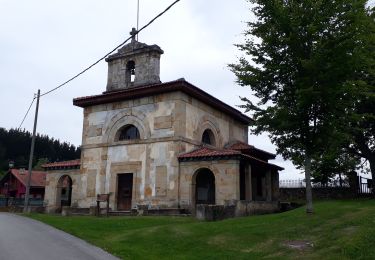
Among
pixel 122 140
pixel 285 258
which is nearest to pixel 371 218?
pixel 285 258

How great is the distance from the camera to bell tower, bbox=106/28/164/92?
25.9 m

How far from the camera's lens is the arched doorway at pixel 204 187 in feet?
78.8

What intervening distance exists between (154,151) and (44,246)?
12555 millimetres

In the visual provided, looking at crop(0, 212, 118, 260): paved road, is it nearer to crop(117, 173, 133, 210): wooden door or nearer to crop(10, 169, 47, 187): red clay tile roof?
crop(117, 173, 133, 210): wooden door

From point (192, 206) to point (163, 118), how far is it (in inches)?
214

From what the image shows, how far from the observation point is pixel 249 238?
12195 millimetres

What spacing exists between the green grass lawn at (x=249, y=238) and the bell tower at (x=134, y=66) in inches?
484

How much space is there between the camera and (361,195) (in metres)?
26.4

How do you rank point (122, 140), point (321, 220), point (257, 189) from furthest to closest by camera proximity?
point (257, 189), point (122, 140), point (321, 220)

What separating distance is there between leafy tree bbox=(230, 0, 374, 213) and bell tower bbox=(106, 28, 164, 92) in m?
9.85

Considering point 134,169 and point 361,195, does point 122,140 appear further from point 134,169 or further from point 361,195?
point 361,195

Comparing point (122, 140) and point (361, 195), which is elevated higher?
point (122, 140)

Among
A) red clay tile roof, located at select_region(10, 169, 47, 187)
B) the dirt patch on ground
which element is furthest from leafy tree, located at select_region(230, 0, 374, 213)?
red clay tile roof, located at select_region(10, 169, 47, 187)

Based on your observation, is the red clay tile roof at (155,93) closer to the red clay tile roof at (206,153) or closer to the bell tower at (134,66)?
the bell tower at (134,66)
